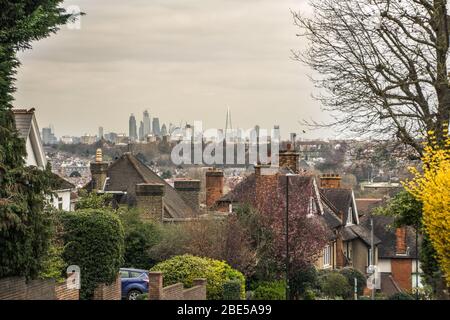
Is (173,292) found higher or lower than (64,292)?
lower

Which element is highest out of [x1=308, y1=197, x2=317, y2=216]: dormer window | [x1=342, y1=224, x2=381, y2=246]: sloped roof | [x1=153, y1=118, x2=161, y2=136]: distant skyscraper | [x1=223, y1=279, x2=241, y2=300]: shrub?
[x1=153, y1=118, x2=161, y2=136]: distant skyscraper

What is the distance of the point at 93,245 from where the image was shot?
34.3 metres

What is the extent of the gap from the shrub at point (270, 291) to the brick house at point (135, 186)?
41.4 feet

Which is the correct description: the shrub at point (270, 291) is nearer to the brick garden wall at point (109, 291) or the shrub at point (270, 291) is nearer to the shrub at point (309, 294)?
the shrub at point (309, 294)

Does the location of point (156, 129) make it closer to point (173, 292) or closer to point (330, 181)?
point (330, 181)

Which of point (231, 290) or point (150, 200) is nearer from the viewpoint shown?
point (231, 290)

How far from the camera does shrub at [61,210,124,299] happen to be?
34000 millimetres

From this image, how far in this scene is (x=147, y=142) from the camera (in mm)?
107188

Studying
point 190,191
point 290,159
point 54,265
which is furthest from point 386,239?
point 54,265

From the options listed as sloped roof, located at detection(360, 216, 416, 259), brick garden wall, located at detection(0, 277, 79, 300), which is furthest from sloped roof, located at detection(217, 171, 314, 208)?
brick garden wall, located at detection(0, 277, 79, 300)

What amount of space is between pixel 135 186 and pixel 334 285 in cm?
1499

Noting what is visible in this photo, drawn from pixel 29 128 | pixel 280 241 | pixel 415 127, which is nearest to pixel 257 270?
pixel 280 241

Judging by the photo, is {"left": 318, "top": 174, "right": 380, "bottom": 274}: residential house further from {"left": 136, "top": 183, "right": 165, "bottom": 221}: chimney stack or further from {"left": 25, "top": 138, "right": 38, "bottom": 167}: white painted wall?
{"left": 25, "top": 138, "right": 38, "bottom": 167}: white painted wall

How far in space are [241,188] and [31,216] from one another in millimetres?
26706
